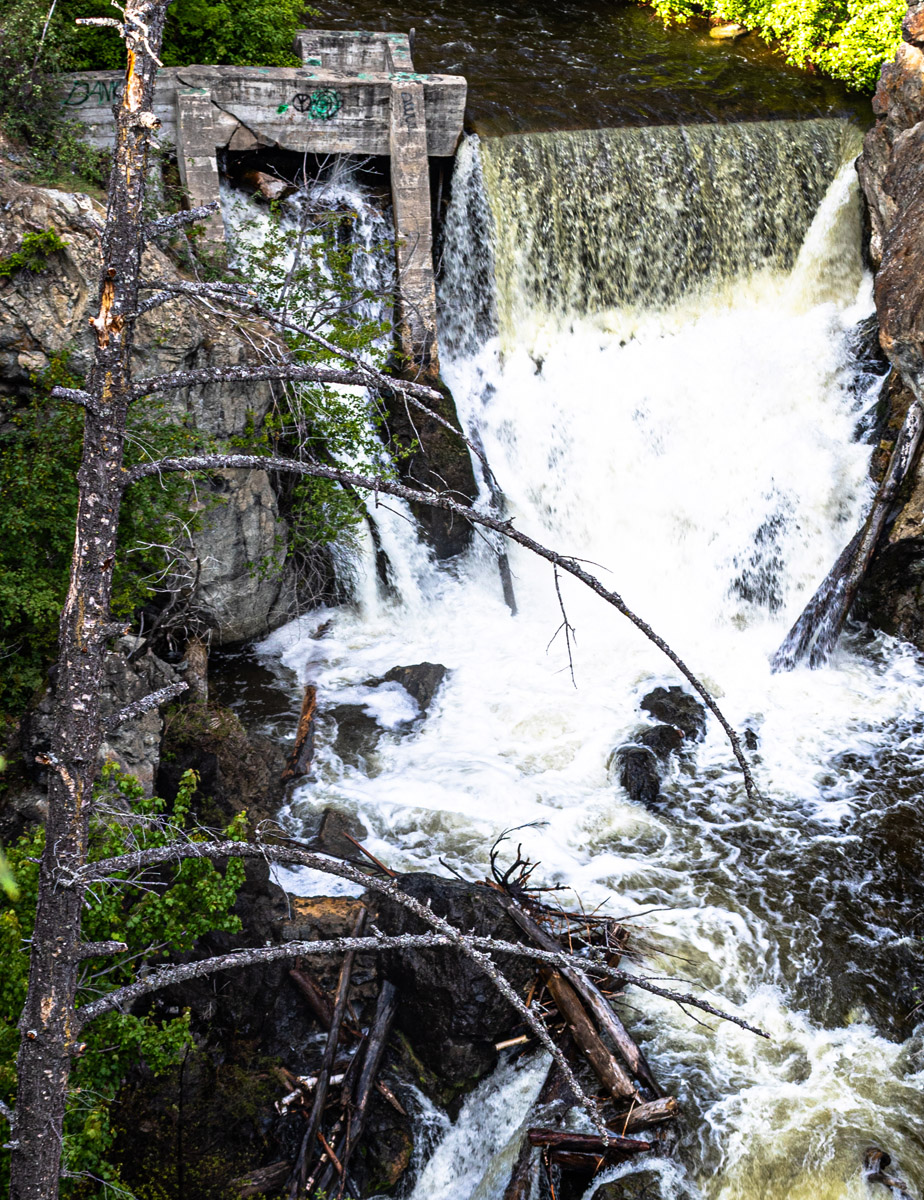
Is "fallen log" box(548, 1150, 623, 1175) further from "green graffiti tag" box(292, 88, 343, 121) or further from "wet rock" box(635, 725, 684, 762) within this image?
"green graffiti tag" box(292, 88, 343, 121)

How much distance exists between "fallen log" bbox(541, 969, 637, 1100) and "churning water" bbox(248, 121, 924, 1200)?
45 centimetres

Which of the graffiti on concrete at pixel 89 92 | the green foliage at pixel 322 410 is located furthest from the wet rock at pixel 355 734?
the graffiti on concrete at pixel 89 92

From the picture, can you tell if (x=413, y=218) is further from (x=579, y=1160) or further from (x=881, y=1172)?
(x=881, y=1172)

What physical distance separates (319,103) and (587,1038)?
12.9 metres

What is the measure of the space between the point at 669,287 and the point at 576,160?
7.75ft

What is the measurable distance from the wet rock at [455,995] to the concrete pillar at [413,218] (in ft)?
27.4

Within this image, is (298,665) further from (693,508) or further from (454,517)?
(693,508)

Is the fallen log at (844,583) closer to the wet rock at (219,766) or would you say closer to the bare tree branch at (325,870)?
the wet rock at (219,766)

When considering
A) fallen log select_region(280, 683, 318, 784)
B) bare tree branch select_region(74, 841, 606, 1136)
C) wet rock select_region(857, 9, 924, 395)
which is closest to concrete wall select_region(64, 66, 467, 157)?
wet rock select_region(857, 9, 924, 395)

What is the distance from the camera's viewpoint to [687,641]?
43.4ft

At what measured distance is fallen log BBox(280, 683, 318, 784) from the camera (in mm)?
10641

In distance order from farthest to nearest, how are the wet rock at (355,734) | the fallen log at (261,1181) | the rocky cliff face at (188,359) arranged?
1. the wet rock at (355,734)
2. the rocky cliff face at (188,359)
3. the fallen log at (261,1181)

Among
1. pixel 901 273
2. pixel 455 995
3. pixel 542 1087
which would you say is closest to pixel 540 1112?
pixel 542 1087

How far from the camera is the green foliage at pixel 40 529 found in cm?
850
